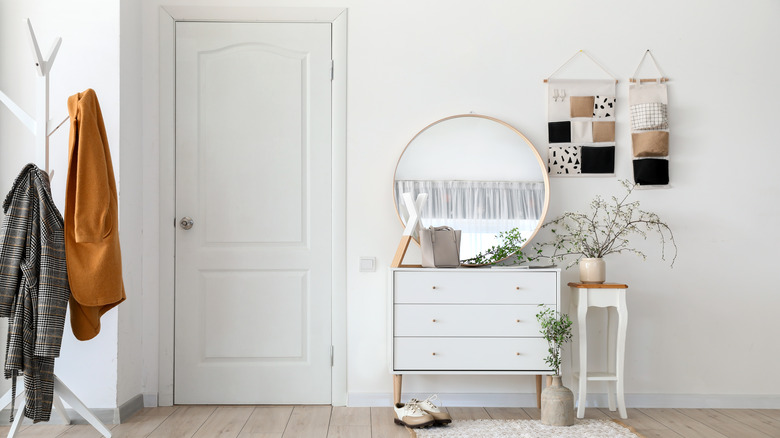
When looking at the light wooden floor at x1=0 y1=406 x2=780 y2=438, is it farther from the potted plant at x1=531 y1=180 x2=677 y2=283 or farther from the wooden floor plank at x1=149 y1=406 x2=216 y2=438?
the potted plant at x1=531 y1=180 x2=677 y2=283

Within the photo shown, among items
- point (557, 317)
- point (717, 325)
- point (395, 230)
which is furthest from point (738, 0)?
point (395, 230)

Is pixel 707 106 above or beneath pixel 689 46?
beneath

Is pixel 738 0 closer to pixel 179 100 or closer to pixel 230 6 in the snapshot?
pixel 230 6

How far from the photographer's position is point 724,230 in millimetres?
3197

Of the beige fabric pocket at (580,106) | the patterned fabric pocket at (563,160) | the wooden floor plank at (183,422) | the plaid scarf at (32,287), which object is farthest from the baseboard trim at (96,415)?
the beige fabric pocket at (580,106)

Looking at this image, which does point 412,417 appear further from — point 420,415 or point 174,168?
point 174,168

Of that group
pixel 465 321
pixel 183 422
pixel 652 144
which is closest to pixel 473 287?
pixel 465 321

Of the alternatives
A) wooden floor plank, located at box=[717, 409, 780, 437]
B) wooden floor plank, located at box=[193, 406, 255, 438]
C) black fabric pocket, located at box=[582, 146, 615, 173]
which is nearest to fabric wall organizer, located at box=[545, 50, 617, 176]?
black fabric pocket, located at box=[582, 146, 615, 173]

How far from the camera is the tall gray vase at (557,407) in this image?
2.72 meters

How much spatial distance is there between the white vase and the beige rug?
26.0 inches

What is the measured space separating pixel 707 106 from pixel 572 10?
0.88 metres

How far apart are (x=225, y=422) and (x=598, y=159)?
2.27 meters

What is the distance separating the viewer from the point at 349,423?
2.84 m

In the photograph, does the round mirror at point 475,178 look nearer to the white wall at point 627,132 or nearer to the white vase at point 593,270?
the white wall at point 627,132
